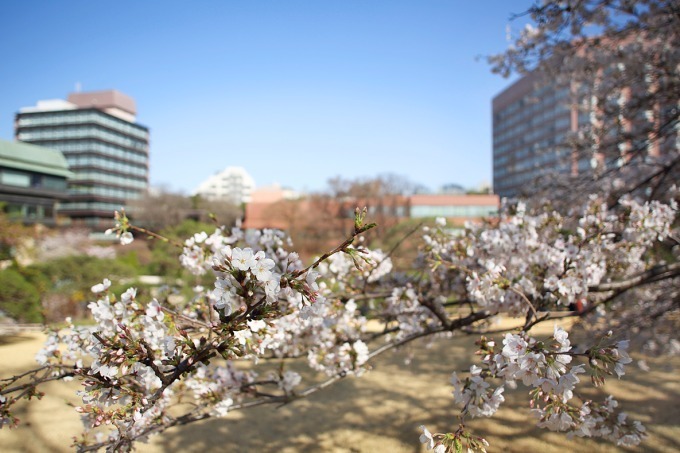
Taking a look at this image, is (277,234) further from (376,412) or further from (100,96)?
(100,96)

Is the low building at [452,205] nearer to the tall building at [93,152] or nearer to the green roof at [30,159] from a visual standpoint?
the green roof at [30,159]

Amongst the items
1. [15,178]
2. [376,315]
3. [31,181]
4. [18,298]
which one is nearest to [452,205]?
[18,298]

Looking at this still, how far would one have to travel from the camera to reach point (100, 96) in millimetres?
75000

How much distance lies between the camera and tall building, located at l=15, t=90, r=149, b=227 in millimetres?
54156

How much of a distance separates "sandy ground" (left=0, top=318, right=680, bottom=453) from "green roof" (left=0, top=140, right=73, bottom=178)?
35.4 m

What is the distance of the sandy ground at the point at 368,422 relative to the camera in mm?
4816

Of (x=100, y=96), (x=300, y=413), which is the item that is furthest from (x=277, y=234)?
(x=100, y=96)

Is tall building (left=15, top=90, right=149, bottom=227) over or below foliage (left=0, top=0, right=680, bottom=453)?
over

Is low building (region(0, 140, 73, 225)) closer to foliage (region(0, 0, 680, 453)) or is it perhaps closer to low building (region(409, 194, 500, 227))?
low building (region(409, 194, 500, 227))

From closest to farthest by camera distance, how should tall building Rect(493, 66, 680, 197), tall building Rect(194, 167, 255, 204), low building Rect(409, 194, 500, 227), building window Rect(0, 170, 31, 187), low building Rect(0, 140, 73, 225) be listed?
tall building Rect(493, 66, 680, 197) < low building Rect(0, 140, 73, 225) < building window Rect(0, 170, 31, 187) < low building Rect(409, 194, 500, 227) < tall building Rect(194, 167, 255, 204)

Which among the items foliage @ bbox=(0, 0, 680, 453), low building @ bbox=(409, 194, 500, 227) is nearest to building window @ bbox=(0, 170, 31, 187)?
low building @ bbox=(409, 194, 500, 227)

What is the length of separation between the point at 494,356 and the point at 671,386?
6879 mm

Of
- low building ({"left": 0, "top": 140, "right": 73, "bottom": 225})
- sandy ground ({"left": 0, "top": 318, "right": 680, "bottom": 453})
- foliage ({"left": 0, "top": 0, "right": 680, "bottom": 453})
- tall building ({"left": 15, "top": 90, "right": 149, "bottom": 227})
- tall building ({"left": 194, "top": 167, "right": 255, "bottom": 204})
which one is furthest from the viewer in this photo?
tall building ({"left": 194, "top": 167, "right": 255, "bottom": 204})

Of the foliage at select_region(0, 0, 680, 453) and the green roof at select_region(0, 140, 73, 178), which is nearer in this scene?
the foliage at select_region(0, 0, 680, 453)
